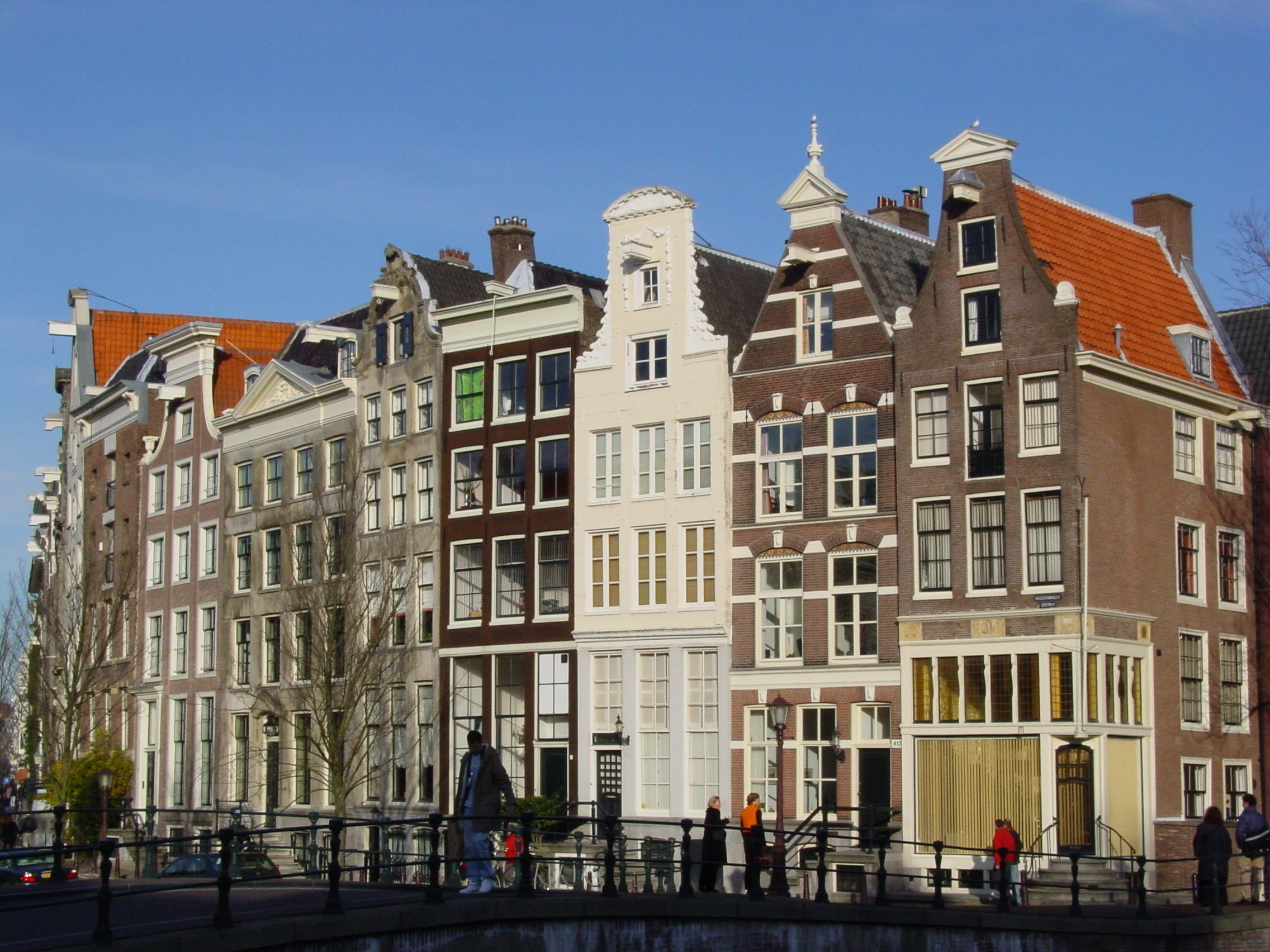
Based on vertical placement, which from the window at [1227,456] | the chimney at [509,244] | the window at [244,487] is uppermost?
the chimney at [509,244]

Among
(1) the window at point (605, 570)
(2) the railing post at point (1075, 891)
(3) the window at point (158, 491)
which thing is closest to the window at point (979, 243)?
(1) the window at point (605, 570)

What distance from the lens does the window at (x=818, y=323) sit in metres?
39.7

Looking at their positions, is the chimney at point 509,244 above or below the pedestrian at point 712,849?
above

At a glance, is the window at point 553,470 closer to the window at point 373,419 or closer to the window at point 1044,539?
the window at point 373,419

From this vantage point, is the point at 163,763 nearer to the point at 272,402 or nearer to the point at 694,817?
the point at 272,402

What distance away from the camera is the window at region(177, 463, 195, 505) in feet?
191

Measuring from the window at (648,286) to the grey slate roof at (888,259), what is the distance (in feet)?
15.3

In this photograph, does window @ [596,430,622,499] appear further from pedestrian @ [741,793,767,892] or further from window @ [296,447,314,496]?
pedestrian @ [741,793,767,892]

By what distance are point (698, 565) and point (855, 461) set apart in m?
4.38

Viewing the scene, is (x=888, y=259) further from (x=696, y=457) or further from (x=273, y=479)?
(x=273, y=479)

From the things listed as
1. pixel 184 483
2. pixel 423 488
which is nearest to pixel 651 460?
pixel 423 488

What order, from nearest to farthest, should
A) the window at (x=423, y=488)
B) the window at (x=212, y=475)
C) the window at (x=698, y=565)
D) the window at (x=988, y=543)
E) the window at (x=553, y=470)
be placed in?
the window at (x=988, y=543) < the window at (x=698, y=565) < the window at (x=553, y=470) < the window at (x=423, y=488) < the window at (x=212, y=475)

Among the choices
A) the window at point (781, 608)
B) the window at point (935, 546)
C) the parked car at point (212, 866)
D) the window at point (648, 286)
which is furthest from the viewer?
the window at point (648, 286)

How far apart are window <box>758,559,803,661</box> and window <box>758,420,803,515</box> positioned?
113 centimetres
